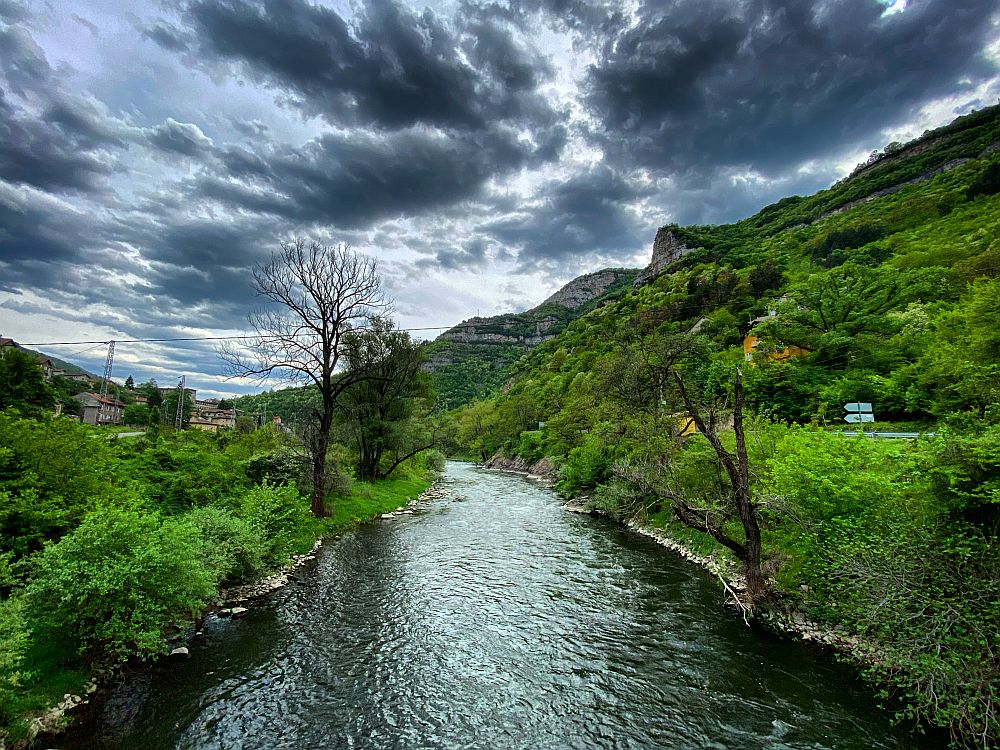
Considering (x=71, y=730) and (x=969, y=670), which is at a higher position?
(x=969, y=670)

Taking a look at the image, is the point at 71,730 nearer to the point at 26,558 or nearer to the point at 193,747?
the point at 193,747

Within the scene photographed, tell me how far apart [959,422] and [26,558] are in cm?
1957

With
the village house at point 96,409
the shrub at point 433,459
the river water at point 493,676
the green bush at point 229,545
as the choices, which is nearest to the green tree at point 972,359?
the river water at point 493,676

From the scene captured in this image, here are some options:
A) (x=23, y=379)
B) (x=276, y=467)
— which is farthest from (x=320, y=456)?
(x=23, y=379)

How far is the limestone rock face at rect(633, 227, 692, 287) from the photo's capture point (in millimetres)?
146750

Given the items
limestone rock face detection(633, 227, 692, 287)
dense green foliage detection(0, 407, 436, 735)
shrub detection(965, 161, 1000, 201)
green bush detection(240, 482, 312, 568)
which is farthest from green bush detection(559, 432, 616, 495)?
limestone rock face detection(633, 227, 692, 287)

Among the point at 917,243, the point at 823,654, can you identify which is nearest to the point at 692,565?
the point at 823,654

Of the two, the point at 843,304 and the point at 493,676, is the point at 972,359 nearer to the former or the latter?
the point at 493,676

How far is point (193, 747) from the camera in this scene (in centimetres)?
688

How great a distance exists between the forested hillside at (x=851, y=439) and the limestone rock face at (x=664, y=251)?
64125 mm

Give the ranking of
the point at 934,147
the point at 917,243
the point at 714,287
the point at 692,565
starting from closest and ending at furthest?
the point at 692,565 < the point at 917,243 < the point at 714,287 < the point at 934,147

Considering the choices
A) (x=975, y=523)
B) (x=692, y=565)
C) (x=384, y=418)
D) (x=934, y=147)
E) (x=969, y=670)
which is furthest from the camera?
(x=934, y=147)

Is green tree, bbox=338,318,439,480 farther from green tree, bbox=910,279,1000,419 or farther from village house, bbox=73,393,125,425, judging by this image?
village house, bbox=73,393,125,425

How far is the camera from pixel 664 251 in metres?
160
